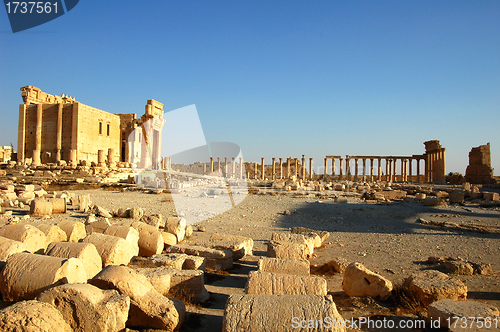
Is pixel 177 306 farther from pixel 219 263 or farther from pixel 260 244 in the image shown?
pixel 260 244

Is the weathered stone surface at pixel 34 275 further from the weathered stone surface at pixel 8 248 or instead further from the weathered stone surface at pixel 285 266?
the weathered stone surface at pixel 285 266

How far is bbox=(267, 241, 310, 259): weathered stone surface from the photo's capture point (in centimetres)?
596

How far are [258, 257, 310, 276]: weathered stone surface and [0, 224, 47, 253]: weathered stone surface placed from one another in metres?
3.84

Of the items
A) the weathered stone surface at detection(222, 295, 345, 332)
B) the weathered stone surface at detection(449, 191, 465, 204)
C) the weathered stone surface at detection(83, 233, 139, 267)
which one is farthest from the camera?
the weathered stone surface at detection(449, 191, 465, 204)

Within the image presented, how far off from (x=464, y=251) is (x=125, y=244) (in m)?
7.60

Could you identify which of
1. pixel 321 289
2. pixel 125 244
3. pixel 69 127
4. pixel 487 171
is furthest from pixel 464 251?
pixel 487 171

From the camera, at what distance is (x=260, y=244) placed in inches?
Answer: 326

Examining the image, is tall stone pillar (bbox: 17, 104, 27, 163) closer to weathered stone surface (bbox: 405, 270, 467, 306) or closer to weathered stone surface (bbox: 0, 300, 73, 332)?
weathered stone surface (bbox: 0, 300, 73, 332)

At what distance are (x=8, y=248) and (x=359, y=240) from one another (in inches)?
305

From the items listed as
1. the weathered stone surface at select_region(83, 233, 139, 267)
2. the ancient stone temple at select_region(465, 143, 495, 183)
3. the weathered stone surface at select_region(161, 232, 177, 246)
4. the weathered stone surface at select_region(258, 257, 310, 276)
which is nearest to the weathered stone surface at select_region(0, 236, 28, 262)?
the weathered stone surface at select_region(83, 233, 139, 267)

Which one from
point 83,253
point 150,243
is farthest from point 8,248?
point 150,243

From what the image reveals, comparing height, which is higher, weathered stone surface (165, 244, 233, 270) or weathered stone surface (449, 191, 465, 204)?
weathered stone surface (449, 191, 465, 204)

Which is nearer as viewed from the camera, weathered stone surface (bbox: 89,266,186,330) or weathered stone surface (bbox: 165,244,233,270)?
weathered stone surface (bbox: 89,266,186,330)

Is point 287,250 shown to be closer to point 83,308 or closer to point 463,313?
point 463,313
